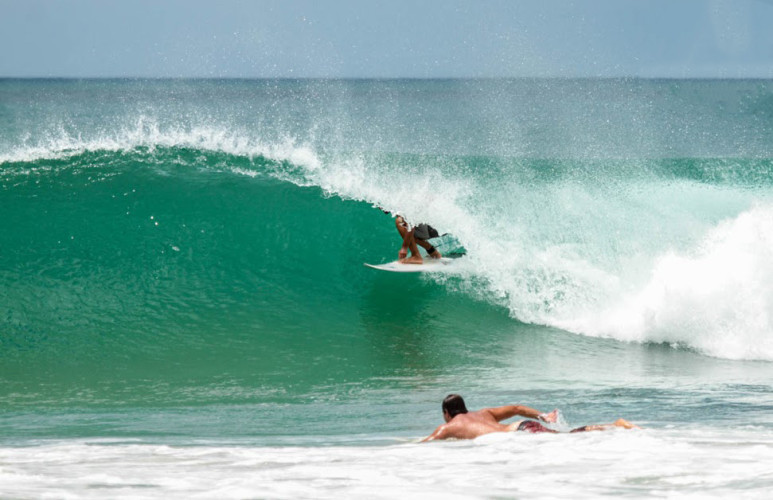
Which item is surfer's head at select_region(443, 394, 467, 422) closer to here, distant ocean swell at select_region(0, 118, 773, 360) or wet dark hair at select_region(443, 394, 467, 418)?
wet dark hair at select_region(443, 394, 467, 418)

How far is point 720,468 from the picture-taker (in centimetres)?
426

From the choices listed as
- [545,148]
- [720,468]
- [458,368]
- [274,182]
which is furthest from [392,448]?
[545,148]

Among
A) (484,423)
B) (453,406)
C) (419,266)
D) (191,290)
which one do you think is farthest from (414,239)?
(484,423)

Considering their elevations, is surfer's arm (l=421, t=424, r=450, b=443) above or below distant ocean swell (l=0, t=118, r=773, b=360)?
below

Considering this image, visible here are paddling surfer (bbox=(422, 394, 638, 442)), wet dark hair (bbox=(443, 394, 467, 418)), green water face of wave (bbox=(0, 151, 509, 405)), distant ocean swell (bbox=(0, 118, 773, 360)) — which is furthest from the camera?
distant ocean swell (bbox=(0, 118, 773, 360))

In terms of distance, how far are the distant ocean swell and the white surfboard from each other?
7.3 inches

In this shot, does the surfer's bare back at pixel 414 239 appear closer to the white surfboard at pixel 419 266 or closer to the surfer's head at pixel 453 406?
the white surfboard at pixel 419 266

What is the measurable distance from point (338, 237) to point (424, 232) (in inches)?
57.9

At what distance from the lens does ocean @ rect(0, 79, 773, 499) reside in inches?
180

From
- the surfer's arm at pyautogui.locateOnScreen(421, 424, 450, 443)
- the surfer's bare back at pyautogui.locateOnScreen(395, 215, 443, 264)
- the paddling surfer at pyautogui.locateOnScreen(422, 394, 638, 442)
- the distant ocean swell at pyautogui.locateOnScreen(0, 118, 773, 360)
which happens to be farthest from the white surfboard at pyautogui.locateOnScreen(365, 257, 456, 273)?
the surfer's arm at pyautogui.locateOnScreen(421, 424, 450, 443)

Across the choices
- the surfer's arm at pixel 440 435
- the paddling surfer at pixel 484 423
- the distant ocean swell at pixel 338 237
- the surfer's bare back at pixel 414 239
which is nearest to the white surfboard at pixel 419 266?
the surfer's bare back at pixel 414 239

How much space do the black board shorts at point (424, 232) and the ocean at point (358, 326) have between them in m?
0.31

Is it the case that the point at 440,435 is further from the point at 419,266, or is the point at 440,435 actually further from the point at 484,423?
the point at 419,266

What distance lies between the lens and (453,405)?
5.29m
